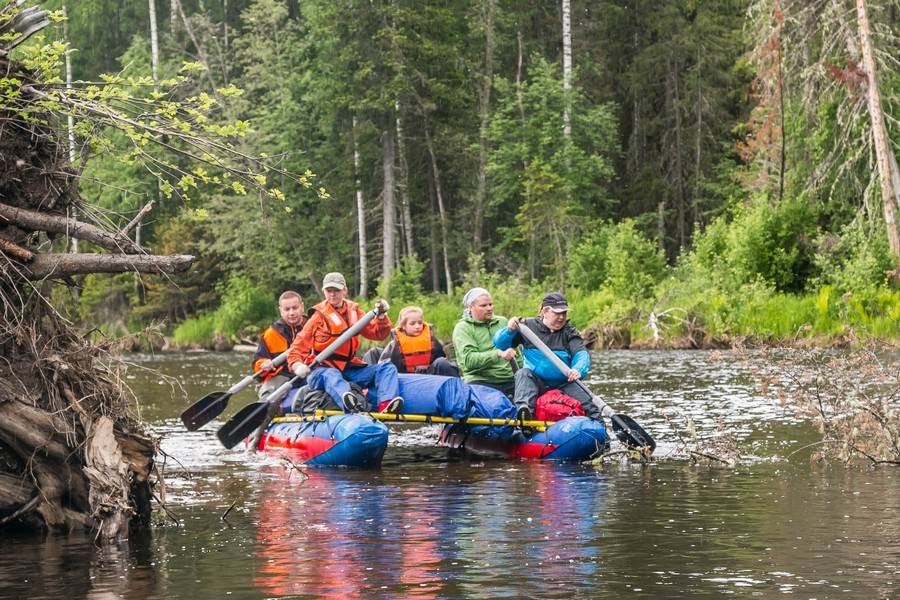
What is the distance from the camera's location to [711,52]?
43875mm

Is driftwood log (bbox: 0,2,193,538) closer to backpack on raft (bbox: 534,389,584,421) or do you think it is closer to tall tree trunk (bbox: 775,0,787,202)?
backpack on raft (bbox: 534,389,584,421)

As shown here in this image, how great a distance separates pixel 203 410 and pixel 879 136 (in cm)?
1715

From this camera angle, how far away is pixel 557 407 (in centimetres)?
1425

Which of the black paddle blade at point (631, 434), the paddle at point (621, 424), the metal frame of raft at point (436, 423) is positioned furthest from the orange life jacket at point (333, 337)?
the black paddle blade at point (631, 434)

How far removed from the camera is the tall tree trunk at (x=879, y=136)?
27.2 metres

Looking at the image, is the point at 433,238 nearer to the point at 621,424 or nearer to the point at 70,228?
the point at 621,424

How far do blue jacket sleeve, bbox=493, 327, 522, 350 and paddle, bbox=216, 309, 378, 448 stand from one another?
131 centimetres

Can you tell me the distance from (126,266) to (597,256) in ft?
93.1

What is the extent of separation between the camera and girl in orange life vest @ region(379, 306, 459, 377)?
620 inches

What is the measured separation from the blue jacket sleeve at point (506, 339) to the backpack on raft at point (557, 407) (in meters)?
0.72

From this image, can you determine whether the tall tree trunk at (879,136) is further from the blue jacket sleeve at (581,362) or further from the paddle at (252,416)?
the paddle at (252,416)

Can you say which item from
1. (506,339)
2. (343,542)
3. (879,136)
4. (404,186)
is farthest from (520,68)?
(343,542)

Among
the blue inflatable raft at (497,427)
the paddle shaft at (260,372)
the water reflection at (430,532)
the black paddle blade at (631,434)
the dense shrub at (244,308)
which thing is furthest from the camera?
the dense shrub at (244,308)

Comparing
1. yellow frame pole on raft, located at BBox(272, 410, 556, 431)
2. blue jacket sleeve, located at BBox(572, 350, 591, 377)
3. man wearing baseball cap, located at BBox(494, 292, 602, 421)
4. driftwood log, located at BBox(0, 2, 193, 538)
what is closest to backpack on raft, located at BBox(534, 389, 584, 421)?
man wearing baseball cap, located at BBox(494, 292, 602, 421)
